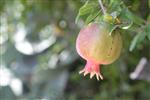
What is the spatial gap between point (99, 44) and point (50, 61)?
106 cm

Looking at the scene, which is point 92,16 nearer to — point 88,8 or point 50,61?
point 88,8

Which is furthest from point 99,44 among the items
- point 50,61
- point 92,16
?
point 50,61

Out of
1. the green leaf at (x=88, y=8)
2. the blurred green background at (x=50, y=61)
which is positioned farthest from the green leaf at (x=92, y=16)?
the blurred green background at (x=50, y=61)

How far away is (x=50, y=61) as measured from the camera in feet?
5.61

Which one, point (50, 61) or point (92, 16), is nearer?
point (92, 16)

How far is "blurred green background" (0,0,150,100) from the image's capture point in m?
1.54

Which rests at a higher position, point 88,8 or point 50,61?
point 88,8

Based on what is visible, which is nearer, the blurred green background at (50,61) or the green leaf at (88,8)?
the green leaf at (88,8)

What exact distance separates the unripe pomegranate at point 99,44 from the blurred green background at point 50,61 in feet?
2.50

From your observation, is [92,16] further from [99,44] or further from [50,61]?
[50,61]

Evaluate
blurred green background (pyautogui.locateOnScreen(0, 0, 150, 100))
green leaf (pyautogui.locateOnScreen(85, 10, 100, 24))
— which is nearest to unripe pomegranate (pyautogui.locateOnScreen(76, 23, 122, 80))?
green leaf (pyautogui.locateOnScreen(85, 10, 100, 24))

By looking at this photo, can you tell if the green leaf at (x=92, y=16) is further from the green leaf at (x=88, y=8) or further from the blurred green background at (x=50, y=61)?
the blurred green background at (x=50, y=61)

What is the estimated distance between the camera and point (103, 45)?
2.16ft

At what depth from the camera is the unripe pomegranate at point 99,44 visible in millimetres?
656
